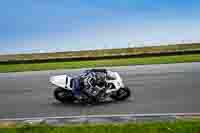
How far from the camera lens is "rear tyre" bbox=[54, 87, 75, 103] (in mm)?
15414

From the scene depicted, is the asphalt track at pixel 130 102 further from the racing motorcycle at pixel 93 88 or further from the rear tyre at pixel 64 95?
the racing motorcycle at pixel 93 88

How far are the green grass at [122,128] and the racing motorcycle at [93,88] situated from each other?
4.20m

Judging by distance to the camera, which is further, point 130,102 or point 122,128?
point 130,102

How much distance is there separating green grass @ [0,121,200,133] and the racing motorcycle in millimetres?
4199

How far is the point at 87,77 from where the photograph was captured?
15.1m

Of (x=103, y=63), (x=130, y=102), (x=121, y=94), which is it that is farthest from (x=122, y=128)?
(x=103, y=63)

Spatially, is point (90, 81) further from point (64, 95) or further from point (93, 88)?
point (64, 95)

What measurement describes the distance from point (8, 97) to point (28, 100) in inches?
96.0

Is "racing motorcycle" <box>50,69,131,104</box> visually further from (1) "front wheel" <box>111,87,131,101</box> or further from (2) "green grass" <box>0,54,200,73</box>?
(2) "green grass" <box>0,54,200,73</box>

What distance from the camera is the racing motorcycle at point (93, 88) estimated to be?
1498 cm

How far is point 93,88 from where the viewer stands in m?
14.9

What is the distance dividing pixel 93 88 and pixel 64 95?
1493mm

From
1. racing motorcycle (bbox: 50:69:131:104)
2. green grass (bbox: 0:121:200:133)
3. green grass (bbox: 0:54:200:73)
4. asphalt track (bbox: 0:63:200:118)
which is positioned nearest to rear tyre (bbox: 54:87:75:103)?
racing motorcycle (bbox: 50:69:131:104)

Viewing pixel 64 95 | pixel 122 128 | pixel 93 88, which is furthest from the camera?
pixel 64 95
